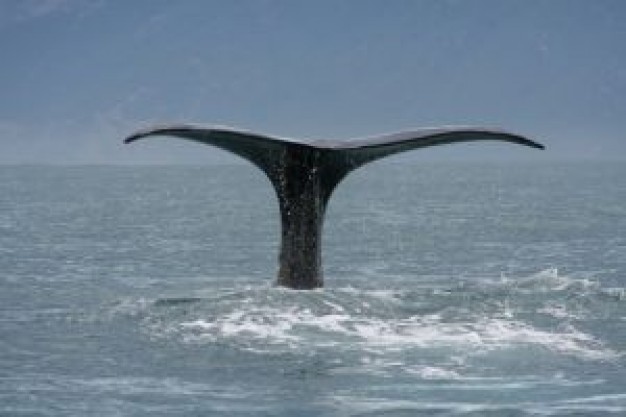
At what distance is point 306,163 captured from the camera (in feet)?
57.1

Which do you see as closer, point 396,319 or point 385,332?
point 385,332

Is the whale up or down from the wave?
up

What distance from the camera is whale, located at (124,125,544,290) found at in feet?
55.0

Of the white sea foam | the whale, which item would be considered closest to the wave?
the white sea foam

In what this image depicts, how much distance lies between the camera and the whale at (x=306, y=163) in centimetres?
1675

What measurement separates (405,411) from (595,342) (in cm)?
388

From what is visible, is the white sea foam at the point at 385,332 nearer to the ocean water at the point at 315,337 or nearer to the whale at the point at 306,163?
the ocean water at the point at 315,337

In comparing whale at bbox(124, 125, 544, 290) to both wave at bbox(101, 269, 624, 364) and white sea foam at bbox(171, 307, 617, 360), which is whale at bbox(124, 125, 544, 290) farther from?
white sea foam at bbox(171, 307, 617, 360)

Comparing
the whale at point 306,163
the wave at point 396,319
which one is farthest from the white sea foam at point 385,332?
the whale at point 306,163

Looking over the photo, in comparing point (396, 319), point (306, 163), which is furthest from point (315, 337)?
point (306, 163)

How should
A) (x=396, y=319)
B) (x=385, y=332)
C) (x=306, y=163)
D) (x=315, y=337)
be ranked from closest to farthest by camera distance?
(x=315, y=337) < (x=385, y=332) < (x=396, y=319) < (x=306, y=163)

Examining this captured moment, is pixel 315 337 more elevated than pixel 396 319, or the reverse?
pixel 396 319

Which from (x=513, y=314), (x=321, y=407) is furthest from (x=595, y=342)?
(x=321, y=407)

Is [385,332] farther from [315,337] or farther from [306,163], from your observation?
[306,163]
